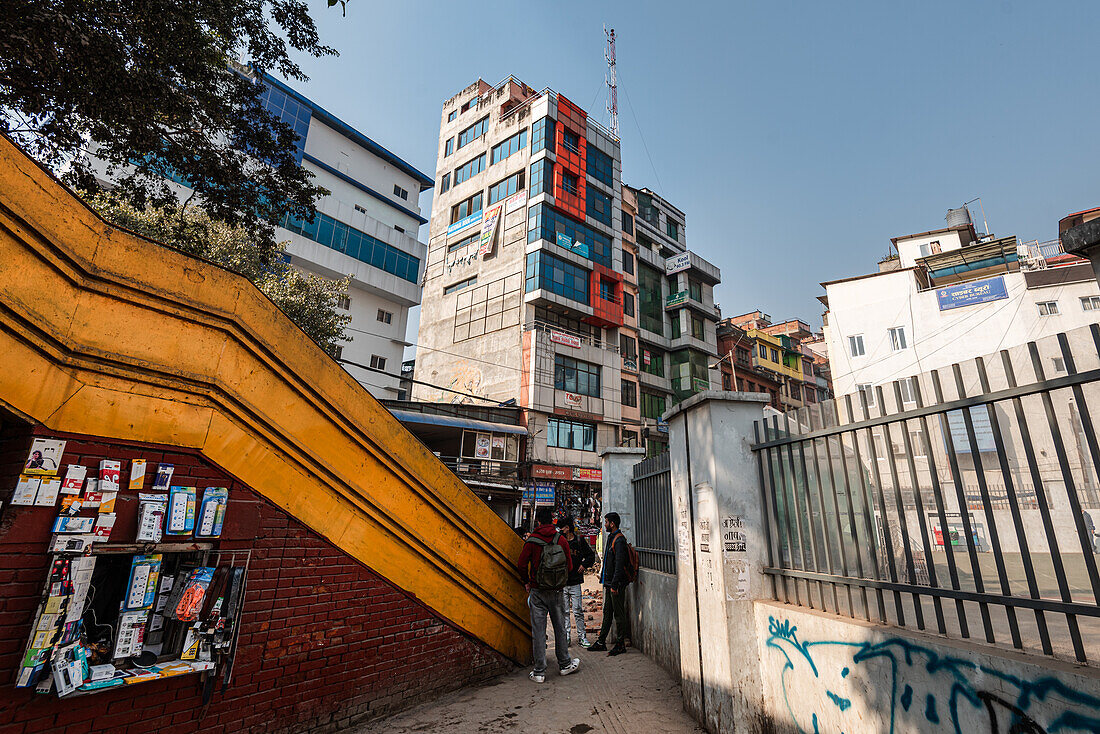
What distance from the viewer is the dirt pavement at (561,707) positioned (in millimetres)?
4359

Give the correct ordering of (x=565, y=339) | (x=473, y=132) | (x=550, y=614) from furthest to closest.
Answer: (x=473, y=132) < (x=565, y=339) < (x=550, y=614)

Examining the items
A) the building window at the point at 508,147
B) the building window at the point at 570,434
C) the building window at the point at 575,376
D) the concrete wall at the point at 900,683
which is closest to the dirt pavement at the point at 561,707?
the concrete wall at the point at 900,683

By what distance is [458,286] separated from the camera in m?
Answer: 31.9

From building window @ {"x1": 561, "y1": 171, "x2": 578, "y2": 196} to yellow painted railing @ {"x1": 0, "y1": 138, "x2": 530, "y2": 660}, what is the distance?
27.5m

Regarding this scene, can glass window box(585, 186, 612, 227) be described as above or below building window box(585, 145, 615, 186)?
below

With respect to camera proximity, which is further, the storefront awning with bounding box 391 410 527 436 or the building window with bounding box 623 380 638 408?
the building window with bounding box 623 380 638 408

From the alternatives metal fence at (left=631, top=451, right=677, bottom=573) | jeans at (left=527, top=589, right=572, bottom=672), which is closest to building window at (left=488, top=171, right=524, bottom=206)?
metal fence at (left=631, top=451, right=677, bottom=573)

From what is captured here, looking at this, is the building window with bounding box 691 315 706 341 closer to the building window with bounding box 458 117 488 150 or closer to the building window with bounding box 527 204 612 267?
the building window with bounding box 527 204 612 267

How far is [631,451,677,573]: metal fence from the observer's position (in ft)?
19.8

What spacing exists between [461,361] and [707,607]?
2626 centimetres

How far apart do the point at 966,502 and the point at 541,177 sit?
29.1 metres

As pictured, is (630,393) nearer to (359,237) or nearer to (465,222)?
(465,222)

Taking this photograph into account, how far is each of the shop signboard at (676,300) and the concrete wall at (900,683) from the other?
3431cm

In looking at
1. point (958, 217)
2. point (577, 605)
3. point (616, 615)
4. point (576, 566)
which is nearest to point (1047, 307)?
point (958, 217)
